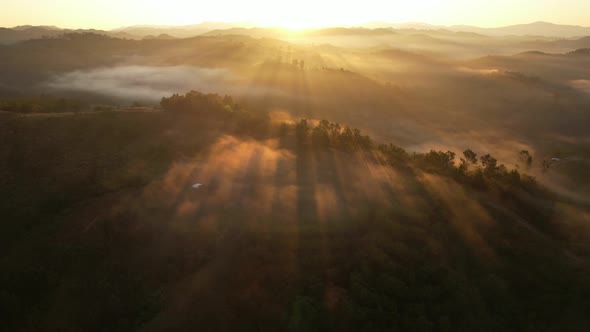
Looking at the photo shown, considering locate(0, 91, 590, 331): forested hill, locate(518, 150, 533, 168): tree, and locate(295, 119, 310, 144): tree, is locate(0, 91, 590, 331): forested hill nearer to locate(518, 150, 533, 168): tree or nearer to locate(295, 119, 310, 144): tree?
locate(295, 119, 310, 144): tree

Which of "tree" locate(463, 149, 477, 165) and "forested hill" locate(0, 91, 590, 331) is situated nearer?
"forested hill" locate(0, 91, 590, 331)

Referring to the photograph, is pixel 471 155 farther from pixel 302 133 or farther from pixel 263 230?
pixel 263 230

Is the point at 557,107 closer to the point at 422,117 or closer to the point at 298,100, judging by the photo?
the point at 422,117

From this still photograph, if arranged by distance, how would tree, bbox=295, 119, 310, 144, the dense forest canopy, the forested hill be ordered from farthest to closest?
tree, bbox=295, 119, 310, 144 < the dense forest canopy < the forested hill

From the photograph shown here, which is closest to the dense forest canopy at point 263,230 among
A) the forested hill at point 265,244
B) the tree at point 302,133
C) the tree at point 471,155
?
the forested hill at point 265,244

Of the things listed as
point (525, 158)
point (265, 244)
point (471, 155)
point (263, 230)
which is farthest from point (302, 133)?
point (525, 158)

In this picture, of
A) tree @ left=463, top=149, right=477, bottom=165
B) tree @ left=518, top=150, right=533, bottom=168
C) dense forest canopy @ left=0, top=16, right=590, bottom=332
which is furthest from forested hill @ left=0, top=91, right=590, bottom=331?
tree @ left=518, top=150, right=533, bottom=168

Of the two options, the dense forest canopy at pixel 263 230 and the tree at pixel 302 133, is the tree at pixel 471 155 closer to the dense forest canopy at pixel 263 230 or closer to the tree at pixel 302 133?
the dense forest canopy at pixel 263 230

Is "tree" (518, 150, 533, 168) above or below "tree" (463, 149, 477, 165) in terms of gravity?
below

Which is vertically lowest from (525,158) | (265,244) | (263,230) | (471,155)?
(525,158)

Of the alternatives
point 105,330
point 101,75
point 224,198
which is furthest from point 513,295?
point 101,75

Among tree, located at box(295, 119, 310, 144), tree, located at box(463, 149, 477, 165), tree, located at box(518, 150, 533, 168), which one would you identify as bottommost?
tree, located at box(518, 150, 533, 168)
